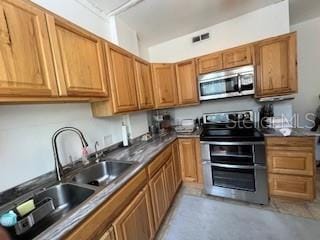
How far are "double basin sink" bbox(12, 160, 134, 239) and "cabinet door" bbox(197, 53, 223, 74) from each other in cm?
190

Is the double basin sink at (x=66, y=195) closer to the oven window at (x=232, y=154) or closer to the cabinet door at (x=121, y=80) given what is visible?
the cabinet door at (x=121, y=80)

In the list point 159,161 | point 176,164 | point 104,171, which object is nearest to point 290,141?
point 176,164

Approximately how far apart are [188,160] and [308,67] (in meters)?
2.75

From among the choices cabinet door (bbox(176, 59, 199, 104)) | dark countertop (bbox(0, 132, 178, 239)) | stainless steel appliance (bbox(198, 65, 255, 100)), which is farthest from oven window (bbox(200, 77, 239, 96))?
dark countertop (bbox(0, 132, 178, 239))

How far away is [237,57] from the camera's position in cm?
234

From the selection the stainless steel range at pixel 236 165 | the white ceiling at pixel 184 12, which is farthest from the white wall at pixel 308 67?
the stainless steel range at pixel 236 165

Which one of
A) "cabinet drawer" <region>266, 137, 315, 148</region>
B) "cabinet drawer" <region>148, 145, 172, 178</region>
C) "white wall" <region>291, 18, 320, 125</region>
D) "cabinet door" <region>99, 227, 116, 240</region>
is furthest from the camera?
"white wall" <region>291, 18, 320, 125</region>

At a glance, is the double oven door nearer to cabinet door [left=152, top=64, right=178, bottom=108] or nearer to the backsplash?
cabinet door [left=152, top=64, right=178, bottom=108]

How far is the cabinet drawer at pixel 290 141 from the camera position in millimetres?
1904

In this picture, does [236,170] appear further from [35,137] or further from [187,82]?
[35,137]

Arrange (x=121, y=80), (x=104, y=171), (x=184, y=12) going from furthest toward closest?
(x=184, y=12) → (x=121, y=80) → (x=104, y=171)

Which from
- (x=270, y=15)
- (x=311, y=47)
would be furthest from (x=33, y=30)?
(x=311, y=47)

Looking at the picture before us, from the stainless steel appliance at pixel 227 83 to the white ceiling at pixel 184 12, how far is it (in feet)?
2.92

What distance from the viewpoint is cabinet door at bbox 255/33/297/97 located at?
209 cm
